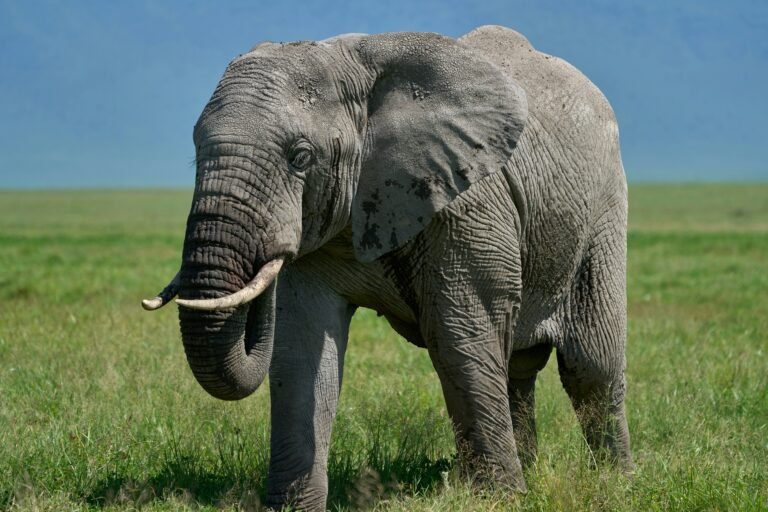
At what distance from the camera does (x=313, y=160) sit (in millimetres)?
4766

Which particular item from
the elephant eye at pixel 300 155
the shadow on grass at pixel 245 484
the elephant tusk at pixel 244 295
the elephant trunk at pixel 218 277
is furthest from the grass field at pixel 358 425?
the elephant eye at pixel 300 155

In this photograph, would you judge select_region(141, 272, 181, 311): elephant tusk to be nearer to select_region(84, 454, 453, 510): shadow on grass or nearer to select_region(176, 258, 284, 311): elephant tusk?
select_region(176, 258, 284, 311): elephant tusk

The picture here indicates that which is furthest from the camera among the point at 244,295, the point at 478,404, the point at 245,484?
the point at 245,484

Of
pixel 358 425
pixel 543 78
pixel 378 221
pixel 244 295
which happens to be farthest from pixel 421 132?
pixel 358 425

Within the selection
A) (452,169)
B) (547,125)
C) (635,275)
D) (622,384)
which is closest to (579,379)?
(622,384)

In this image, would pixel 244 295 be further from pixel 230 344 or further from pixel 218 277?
pixel 230 344

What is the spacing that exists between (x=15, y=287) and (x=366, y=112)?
11.4 meters

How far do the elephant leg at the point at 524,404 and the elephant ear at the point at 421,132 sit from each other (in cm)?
177

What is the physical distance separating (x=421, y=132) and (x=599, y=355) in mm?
2002

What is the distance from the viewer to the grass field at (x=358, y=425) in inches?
220

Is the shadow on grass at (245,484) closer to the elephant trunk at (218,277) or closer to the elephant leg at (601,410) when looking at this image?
the elephant leg at (601,410)

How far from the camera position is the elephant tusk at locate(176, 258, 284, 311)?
14.0 ft

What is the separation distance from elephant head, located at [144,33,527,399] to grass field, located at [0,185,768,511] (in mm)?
1253

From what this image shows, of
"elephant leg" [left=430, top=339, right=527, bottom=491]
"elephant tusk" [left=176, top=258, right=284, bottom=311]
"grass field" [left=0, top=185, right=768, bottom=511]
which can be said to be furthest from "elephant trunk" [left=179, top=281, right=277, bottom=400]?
"grass field" [left=0, top=185, right=768, bottom=511]
